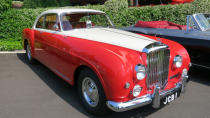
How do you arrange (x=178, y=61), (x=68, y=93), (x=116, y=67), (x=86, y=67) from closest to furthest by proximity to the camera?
1. (x=116, y=67)
2. (x=86, y=67)
3. (x=178, y=61)
4. (x=68, y=93)

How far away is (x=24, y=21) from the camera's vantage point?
27.1 feet

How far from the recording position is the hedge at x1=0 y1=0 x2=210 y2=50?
320 inches

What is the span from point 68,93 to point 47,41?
1.21 metres

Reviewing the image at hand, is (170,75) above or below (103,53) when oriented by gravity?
below

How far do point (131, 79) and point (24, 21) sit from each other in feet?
23.1

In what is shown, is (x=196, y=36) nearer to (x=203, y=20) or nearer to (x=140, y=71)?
(x=203, y=20)

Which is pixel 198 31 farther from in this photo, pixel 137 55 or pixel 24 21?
pixel 24 21

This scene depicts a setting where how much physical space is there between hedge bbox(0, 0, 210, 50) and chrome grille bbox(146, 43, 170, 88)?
6.23 metres

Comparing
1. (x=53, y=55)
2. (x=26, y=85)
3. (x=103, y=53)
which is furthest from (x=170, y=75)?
(x=26, y=85)

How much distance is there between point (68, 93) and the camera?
12.8ft

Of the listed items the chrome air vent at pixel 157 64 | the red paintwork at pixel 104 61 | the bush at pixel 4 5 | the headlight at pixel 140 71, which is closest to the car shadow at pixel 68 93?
the red paintwork at pixel 104 61

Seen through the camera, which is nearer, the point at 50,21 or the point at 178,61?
the point at 178,61

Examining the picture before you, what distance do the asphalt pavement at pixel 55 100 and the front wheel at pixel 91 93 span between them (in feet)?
0.63

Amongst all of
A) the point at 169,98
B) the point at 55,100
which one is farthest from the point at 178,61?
the point at 55,100
